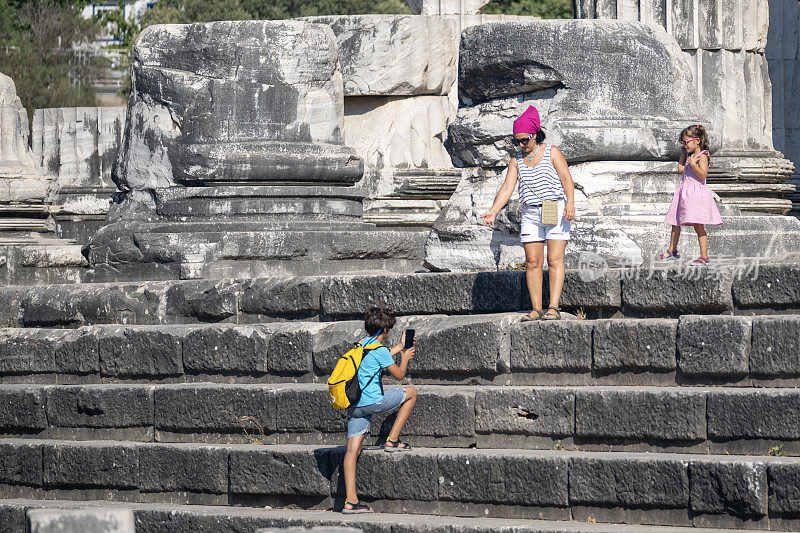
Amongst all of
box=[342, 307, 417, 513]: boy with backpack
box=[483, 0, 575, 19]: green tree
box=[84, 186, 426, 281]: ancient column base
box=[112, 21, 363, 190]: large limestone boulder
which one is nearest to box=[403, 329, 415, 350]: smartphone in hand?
box=[342, 307, 417, 513]: boy with backpack

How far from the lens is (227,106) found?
10.2 meters

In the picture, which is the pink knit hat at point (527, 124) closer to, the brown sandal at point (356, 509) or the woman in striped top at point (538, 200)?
the woman in striped top at point (538, 200)

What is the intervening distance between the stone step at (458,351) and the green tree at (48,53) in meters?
24.8

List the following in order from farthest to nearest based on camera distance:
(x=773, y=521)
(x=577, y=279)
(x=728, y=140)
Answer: (x=728, y=140) < (x=577, y=279) < (x=773, y=521)

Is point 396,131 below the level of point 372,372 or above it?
above

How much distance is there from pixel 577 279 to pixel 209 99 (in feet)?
14.0

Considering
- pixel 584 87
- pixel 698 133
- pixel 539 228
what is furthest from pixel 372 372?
pixel 584 87

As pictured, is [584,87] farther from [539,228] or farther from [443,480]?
[443,480]

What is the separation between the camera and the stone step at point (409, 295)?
6617 mm

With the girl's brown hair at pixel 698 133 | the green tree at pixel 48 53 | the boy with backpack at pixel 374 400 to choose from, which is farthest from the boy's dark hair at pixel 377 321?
the green tree at pixel 48 53

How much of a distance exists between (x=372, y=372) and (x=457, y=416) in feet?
1.73

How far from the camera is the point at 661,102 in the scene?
8.59m

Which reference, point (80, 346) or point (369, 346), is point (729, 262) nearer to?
point (369, 346)

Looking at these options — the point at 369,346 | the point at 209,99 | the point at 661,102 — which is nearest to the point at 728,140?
the point at 661,102
